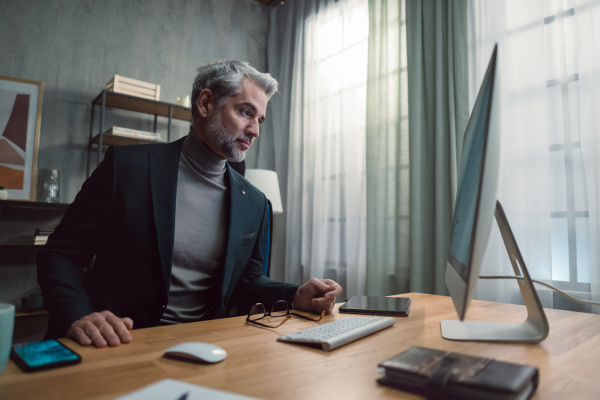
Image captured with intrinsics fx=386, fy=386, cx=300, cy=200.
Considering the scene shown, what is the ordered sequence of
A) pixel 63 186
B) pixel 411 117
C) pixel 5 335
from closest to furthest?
1. pixel 5 335
2. pixel 411 117
3. pixel 63 186

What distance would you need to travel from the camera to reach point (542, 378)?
590mm

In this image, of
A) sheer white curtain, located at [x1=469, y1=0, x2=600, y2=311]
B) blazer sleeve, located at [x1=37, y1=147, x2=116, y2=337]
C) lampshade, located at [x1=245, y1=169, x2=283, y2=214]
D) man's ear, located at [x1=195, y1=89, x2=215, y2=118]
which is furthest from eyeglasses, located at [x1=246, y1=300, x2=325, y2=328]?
lampshade, located at [x1=245, y1=169, x2=283, y2=214]

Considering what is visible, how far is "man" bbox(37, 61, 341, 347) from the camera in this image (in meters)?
1.09

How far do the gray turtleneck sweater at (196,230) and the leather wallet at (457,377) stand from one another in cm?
88

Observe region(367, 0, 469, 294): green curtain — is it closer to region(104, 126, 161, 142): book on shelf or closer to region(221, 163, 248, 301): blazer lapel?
region(221, 163, 248, 301): blazer lapel

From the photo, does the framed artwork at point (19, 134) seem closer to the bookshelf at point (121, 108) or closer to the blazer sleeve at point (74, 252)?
the bookshelf at point (121, 108)

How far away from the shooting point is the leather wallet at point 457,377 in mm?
459

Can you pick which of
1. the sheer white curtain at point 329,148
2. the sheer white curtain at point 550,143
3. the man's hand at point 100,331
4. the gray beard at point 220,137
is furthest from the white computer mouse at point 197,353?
the sheer white curtain at point 329,148

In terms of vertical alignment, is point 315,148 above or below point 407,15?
below

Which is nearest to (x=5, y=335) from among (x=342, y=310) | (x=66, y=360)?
(x=66, y=360)

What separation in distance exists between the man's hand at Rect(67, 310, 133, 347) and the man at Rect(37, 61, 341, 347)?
0.48ft

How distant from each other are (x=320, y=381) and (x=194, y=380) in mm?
184

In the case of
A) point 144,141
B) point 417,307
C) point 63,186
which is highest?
point 144,141

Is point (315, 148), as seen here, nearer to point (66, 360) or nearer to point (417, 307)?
point (417, 307)
